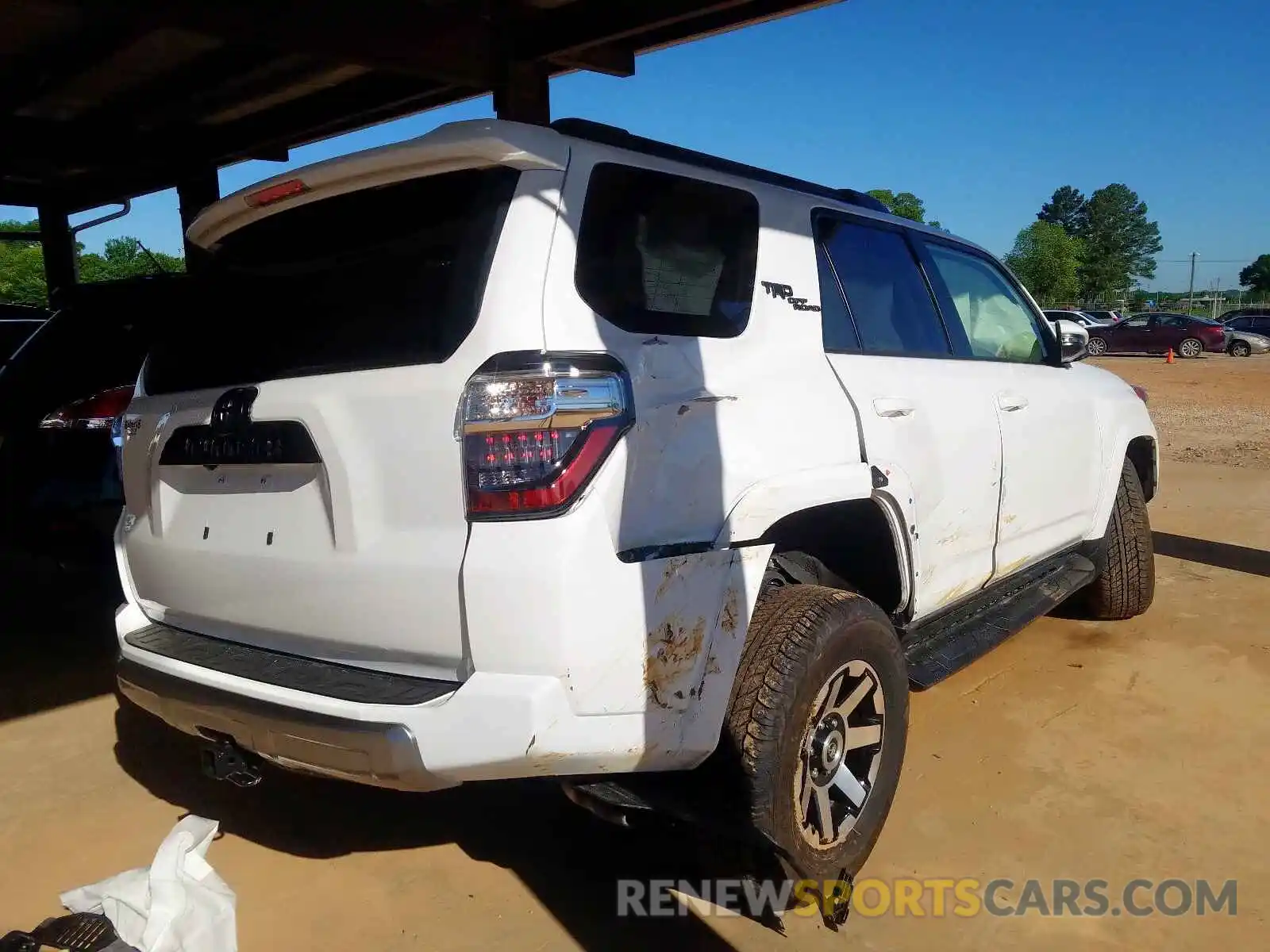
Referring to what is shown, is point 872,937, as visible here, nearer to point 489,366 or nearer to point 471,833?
point 471,833

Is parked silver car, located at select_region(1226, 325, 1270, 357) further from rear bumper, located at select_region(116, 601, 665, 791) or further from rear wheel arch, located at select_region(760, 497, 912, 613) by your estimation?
rear bumper, located at select_region(116, 601, 665, 791)

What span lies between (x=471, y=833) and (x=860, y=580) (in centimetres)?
146

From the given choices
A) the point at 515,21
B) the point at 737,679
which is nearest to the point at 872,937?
the point at 737,679

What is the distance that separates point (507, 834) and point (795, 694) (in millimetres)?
1158

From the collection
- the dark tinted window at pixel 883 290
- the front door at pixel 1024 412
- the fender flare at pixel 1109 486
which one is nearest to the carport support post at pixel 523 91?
the front door at pixel 1024 412

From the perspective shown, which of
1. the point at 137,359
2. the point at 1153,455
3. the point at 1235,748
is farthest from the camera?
the point at 1153,455

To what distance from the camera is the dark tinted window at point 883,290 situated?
2.99 meters

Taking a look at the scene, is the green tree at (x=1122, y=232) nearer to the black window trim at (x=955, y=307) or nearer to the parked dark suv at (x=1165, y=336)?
the parked dark suv at (x=1165, y=336)

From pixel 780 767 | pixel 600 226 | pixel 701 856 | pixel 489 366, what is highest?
pixel 600 226

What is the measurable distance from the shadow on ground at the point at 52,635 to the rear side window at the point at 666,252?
3.37 metres

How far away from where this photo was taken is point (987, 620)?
12.1 feet

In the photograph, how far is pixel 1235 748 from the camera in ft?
11.4

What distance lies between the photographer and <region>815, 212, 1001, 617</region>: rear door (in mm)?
2840

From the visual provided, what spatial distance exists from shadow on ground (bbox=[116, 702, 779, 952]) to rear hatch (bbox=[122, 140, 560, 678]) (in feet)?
2.72
